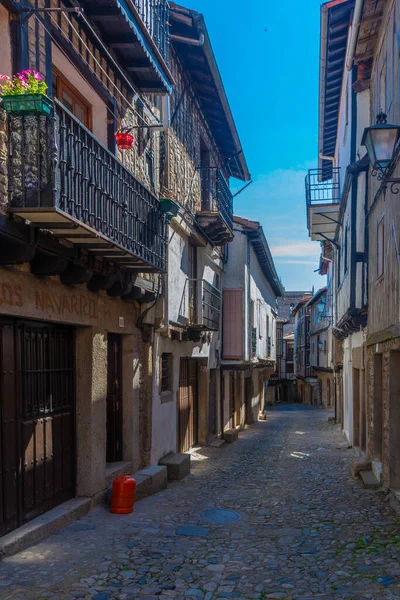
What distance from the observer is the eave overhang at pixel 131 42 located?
6.87m

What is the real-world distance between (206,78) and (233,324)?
23.9 ft

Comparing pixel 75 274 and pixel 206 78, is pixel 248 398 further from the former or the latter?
pixel 75 274

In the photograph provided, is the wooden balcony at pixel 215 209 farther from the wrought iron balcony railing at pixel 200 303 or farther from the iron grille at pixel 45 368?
the iron grille at pixel 45 368

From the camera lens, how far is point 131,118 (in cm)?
902

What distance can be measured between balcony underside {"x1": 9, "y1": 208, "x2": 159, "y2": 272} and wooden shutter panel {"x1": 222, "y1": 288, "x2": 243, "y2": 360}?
393 inches

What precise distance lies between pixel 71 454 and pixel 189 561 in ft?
7.60

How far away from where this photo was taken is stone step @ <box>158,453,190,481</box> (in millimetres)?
10312

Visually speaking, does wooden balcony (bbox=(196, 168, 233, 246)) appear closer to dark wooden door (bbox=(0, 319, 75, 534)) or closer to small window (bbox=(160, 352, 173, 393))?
small window (bbox=(160, 352, 173, 393))

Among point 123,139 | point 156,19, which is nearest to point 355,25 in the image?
point 156,19

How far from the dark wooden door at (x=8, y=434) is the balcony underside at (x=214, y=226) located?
8.39 meters

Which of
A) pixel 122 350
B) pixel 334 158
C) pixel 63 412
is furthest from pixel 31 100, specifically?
pixel 334 158

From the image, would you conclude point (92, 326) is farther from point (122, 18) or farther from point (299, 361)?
point (299, 361)

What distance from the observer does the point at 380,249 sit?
959 cm

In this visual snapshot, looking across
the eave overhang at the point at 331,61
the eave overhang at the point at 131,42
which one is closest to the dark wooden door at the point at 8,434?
the eave overhang at the point at 131,42
